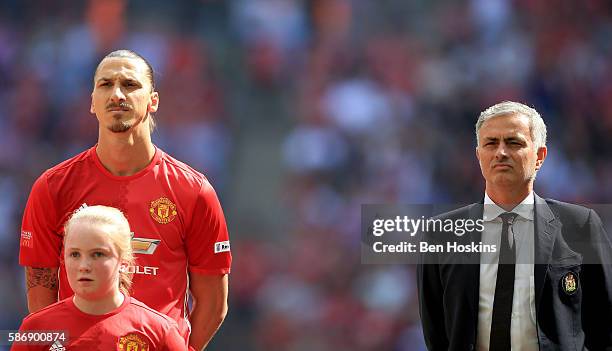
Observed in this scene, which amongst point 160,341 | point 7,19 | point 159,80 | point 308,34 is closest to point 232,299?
point 159,80

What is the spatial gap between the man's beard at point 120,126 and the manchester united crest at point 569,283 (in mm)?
1938

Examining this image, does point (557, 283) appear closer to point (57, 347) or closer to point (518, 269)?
point (518, 269)

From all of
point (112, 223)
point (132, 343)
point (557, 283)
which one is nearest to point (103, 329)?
point (132, 343)

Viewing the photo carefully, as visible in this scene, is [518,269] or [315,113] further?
[315,113]

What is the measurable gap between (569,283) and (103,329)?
1805mm

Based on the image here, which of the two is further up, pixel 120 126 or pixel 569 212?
pixel 120 126

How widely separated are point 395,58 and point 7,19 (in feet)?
14.4

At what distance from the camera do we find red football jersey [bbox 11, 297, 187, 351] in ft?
13.1

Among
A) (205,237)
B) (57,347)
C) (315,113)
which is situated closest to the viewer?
(57,347)

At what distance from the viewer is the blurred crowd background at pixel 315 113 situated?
10039 mm

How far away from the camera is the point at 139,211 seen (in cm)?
472

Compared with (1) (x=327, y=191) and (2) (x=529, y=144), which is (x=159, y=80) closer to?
(1) (x=327, y=191)

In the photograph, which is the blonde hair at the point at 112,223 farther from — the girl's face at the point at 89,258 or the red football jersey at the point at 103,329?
Result: the red football jersey at the point at 103,329

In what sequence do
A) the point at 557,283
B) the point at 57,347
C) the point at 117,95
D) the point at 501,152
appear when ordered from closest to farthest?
the point at 57,347 < the point at 557,283 < the point at 501,152 < the point at 117,95
